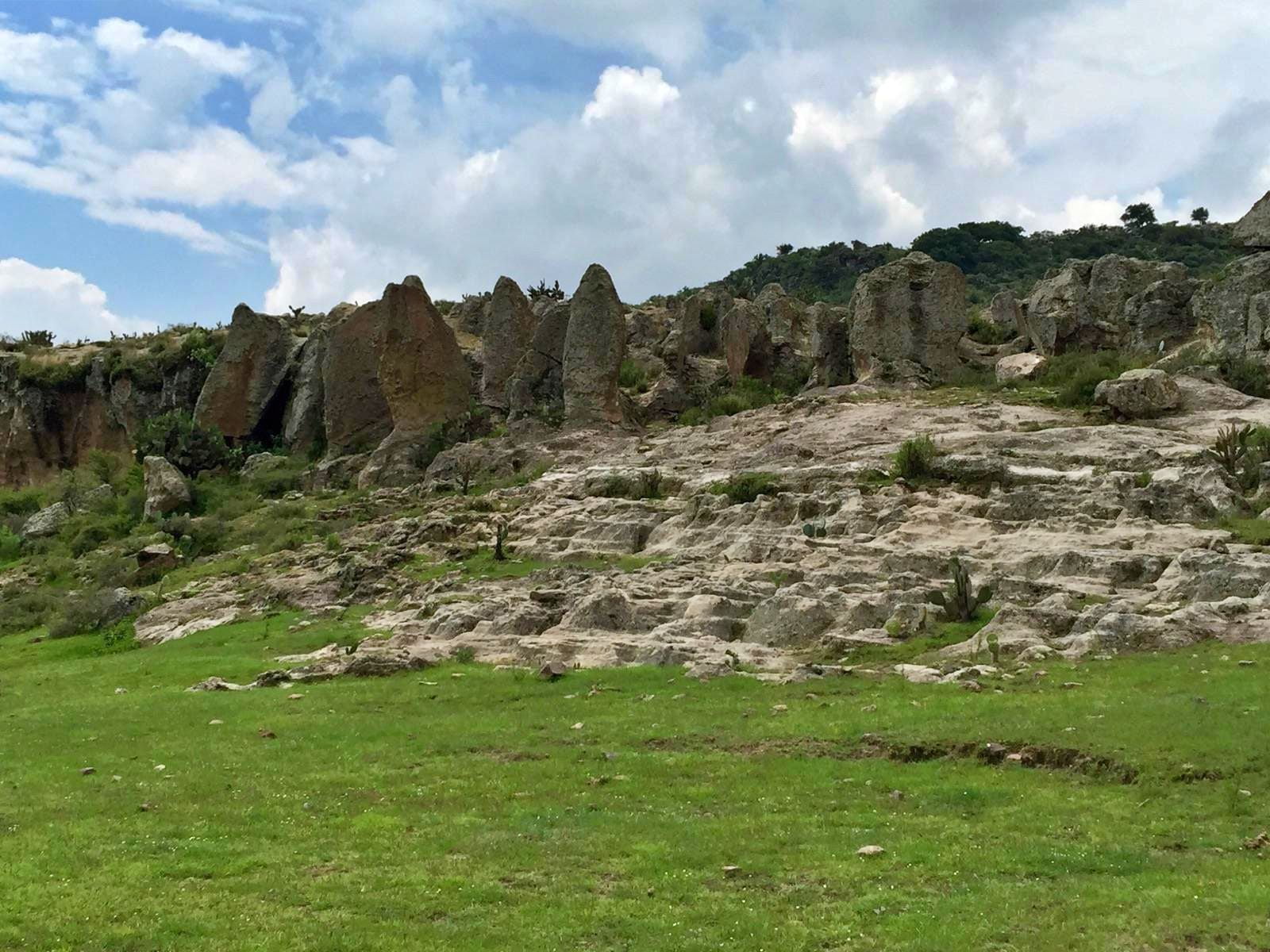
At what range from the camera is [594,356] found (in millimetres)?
45281

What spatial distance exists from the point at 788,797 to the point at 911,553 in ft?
41.3

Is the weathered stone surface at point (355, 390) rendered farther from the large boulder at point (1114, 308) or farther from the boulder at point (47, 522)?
the large boulder at point (1114, 308)

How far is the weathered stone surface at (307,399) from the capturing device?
2154 inches

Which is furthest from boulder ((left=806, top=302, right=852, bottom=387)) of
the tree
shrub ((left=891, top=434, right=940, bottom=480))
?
the tree

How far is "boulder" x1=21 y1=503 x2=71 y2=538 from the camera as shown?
4656 cm

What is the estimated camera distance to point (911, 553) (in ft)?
78.5

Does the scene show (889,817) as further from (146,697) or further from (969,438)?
(969,438)

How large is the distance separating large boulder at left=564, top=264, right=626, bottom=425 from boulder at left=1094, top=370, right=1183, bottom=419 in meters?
→ 19.5

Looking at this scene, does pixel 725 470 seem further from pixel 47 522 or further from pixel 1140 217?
pixel 1140 217

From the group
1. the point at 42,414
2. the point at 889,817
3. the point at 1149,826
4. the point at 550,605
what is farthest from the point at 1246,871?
the point at 42,414

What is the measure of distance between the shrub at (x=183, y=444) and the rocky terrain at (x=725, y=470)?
1.35 ft

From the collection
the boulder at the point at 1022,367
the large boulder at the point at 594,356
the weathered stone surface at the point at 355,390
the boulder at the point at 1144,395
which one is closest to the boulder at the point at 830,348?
the boulder at the point at 1022,367

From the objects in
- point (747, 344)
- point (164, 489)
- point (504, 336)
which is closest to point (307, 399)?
point (504, 336)

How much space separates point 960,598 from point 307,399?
136ft
